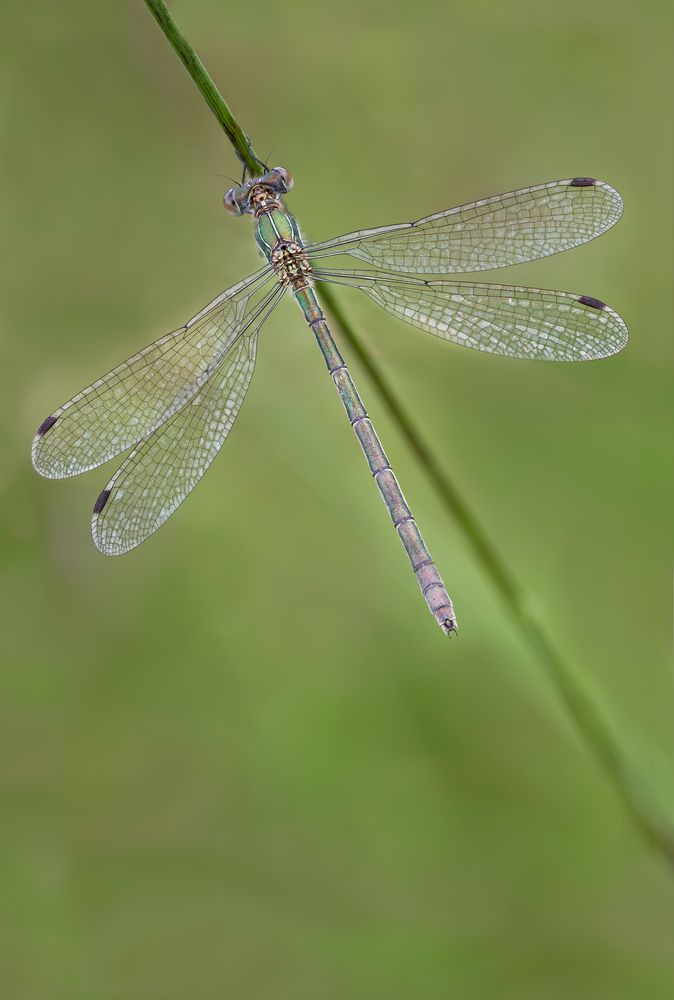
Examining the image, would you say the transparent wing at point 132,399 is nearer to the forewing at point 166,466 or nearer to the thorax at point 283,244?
the forewing at point 166,466

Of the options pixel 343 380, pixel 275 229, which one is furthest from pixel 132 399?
pixel 275 229

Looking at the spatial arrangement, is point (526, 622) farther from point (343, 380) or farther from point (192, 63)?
point (192, 63)

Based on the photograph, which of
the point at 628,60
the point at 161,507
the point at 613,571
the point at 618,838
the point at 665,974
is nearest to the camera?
the point at 161,507

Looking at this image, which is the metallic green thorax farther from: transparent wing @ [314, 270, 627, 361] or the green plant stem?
the green plant stem

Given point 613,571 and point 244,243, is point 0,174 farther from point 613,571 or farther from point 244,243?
point 613,571

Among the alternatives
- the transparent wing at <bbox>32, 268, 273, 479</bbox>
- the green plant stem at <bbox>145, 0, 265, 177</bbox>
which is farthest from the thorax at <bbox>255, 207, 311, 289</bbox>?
the green plant stem at <bbox>145, 0, 265, 177</bbox>

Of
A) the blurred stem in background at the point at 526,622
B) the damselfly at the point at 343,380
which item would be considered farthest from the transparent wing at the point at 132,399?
the blurred stem in background at the point at 526,622

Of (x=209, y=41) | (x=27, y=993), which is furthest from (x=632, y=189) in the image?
(x=27, y=993)
